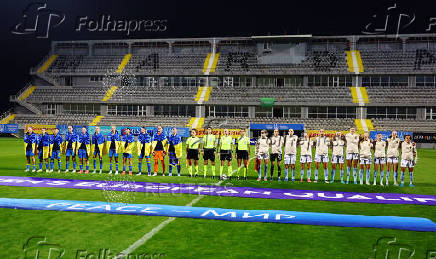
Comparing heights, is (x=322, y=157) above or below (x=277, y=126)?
below

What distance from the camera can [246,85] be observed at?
48.2m

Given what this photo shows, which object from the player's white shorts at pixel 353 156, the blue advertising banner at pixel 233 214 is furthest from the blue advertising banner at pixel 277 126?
the blue advertising banner at pixel 233 214

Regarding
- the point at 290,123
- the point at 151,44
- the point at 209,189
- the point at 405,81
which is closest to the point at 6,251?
the point at 209,189

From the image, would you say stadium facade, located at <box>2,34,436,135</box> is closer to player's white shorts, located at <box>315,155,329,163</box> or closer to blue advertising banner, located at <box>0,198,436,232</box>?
player's white shorts, located at <box>315,155,329,163</box>

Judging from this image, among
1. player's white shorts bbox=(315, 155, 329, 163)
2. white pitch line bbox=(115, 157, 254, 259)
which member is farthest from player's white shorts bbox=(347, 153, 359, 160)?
white pitch line bbox=(115, 157, 254, 259)
